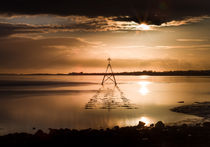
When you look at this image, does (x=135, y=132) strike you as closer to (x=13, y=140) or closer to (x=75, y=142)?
(x=75, y=142)

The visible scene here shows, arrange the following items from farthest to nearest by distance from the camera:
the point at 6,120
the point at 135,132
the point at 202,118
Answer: the point at 6,120
the point at 202,118
the point at 135,132

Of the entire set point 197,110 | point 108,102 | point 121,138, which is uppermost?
point 108,102

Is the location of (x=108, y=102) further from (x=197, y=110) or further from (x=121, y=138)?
(x=121, y=138)

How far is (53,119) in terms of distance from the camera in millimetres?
26172

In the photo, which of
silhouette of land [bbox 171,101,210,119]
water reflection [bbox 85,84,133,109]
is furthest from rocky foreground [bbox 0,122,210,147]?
water reflection [bbox 85,84,133,109]

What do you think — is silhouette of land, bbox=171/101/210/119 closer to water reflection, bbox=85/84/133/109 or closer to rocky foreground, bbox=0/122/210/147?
water reflection, bbox=85/84/133/109

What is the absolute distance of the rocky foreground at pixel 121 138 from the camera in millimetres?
14156

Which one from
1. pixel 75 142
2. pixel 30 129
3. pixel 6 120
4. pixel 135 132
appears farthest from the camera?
pixel 6 120

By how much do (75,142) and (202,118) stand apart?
44.6ft

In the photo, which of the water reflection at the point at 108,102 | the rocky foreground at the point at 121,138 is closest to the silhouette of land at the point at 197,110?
the water reflection at the point at 108,102

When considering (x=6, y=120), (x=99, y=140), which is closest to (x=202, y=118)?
(x=99, y=140)

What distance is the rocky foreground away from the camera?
14156 mm

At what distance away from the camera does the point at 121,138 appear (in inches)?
611

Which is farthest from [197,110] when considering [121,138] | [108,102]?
[121,138]
